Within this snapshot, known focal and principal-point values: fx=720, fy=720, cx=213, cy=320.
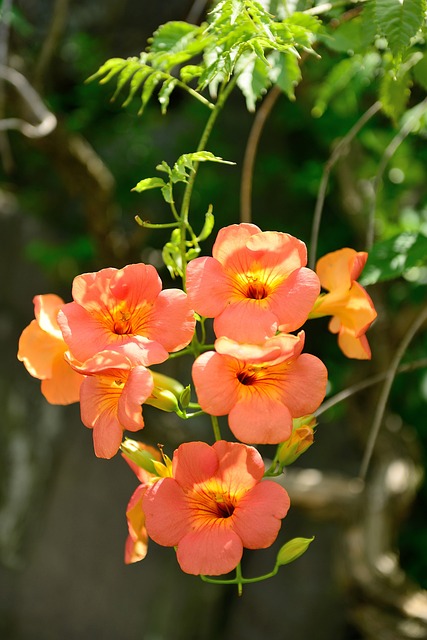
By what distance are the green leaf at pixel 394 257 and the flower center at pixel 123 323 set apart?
1.57ft

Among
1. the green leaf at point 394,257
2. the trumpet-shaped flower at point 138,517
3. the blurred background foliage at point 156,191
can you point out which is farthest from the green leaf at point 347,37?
the blurred background foliage at point 156,191

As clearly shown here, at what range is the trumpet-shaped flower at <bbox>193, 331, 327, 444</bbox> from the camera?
611 millimetres

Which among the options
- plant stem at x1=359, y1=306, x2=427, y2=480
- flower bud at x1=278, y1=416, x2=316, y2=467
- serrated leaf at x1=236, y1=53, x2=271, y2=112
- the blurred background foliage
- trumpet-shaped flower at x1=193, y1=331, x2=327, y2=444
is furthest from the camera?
the blurred background foliage

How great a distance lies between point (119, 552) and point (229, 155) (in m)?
1.95

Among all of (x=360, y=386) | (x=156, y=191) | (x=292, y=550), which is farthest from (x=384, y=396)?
(x=156, y=191)

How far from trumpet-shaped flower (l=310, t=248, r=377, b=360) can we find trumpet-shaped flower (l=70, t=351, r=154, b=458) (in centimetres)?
25

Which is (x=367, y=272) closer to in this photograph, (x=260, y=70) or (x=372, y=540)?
(x=260, y=70)

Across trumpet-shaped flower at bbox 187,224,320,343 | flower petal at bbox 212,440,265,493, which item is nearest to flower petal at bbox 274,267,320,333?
trumpet-shaped flower at bbox 187,224,320,343

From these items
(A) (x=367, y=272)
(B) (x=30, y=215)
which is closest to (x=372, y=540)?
(A) (x=367, y=272)

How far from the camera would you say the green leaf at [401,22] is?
751 millimetres

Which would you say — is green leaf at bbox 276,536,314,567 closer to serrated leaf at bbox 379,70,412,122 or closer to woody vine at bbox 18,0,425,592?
woody vine at bbox 18,0,425,592

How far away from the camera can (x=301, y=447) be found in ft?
2.36

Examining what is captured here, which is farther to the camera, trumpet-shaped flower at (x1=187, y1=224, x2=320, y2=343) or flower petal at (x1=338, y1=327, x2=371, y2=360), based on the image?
flower petal at (x1=338, y1=327, x2=371, y2=360)

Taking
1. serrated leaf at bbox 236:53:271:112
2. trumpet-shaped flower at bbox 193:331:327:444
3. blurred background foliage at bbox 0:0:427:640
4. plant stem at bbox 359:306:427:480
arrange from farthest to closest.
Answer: blurred background foliage at bbox 0:0:427:640, plant stem at bbox 359:306:427:480, serrated leaf at bbox 236:53:271:112, trumpet-shaped flower at bbox 193:331:327:444
